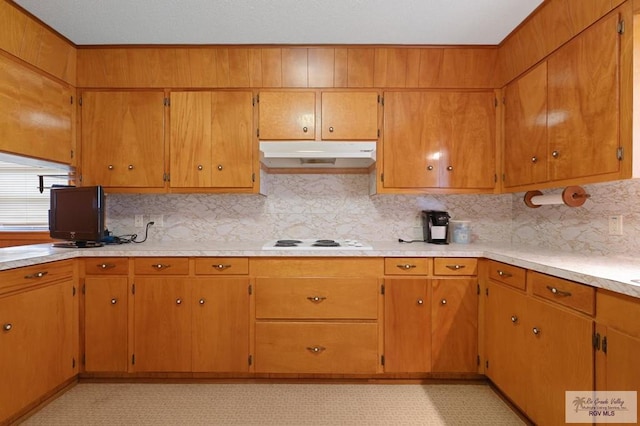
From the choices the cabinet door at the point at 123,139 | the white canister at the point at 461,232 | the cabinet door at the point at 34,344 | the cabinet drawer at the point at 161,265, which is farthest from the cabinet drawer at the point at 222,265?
the white canister at the point at 461,232

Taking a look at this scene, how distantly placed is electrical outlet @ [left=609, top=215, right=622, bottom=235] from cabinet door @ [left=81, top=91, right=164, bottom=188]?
3.00 metres

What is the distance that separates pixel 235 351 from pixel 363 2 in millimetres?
2386

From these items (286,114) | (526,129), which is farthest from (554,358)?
(286,114)

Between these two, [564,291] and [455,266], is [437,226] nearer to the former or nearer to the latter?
[455,266]

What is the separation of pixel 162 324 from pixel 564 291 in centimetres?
236

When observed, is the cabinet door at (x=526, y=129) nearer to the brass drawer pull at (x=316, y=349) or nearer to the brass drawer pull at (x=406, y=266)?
the brass drawer pull at (x=406, y=266)

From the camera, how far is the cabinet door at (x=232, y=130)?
2400 millimetres

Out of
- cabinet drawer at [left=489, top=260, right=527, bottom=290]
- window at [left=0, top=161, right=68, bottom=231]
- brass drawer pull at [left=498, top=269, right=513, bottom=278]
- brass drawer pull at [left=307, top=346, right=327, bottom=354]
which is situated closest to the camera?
cabinet drawer at [left=489, top=260, right=527, bottom=290]

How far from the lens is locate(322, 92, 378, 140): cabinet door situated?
7.84 ft

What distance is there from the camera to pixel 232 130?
241 centimetres

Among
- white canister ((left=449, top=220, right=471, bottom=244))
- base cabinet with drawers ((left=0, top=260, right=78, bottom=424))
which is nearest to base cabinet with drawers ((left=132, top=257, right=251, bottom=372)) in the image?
base cabinet with drawers ((left=0, top=260, right=78, bottom=424))

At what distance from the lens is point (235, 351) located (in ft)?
7.07

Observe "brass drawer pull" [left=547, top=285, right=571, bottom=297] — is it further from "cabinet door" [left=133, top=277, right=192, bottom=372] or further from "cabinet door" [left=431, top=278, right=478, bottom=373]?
"cabinet door" [left=133, top=277, right=192, bottom=372]

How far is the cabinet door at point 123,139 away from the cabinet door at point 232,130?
1.37 feet
